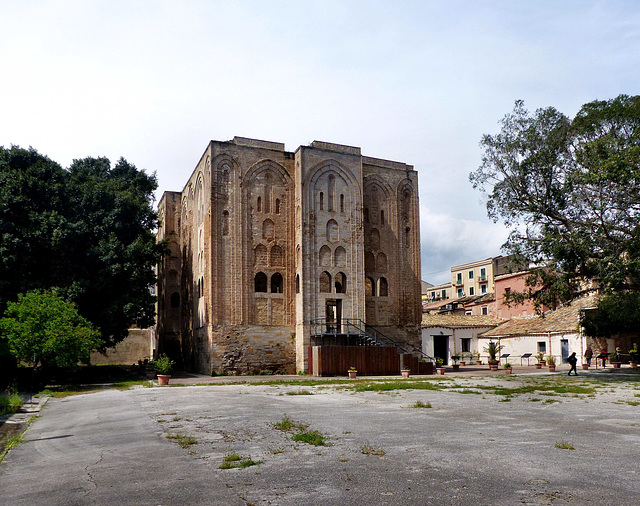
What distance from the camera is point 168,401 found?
16.7 m

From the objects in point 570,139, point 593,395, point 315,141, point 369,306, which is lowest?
point 593,395

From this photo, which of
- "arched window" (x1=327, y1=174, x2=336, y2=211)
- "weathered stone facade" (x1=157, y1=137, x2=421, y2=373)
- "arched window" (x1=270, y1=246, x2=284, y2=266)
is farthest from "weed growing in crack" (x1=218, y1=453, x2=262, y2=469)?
"arched window" (x1=327, y1=174, x2=336, y2=211)

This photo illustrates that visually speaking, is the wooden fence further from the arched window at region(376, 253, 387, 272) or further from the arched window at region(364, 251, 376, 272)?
the arched window at region(376, 253, 387, 272)

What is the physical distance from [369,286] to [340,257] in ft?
11.8

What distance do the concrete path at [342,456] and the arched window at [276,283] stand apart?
19442 mm

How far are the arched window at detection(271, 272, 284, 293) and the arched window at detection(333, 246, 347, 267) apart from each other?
3388 mm

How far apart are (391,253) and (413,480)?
3084cm

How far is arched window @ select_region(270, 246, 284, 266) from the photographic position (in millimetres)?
33875

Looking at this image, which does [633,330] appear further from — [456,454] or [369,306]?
[456,454]

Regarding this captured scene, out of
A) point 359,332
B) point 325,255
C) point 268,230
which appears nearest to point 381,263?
point 325,255

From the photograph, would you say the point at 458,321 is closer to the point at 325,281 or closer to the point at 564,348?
the point at 564,348

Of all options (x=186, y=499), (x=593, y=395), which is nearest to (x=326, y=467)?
(x=186, y=499)

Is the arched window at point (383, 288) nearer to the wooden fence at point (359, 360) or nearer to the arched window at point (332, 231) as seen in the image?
the arched window at point (332, 231)

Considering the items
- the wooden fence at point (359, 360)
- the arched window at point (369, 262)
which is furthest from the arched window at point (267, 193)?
the wooden fence at point (359, 360)
